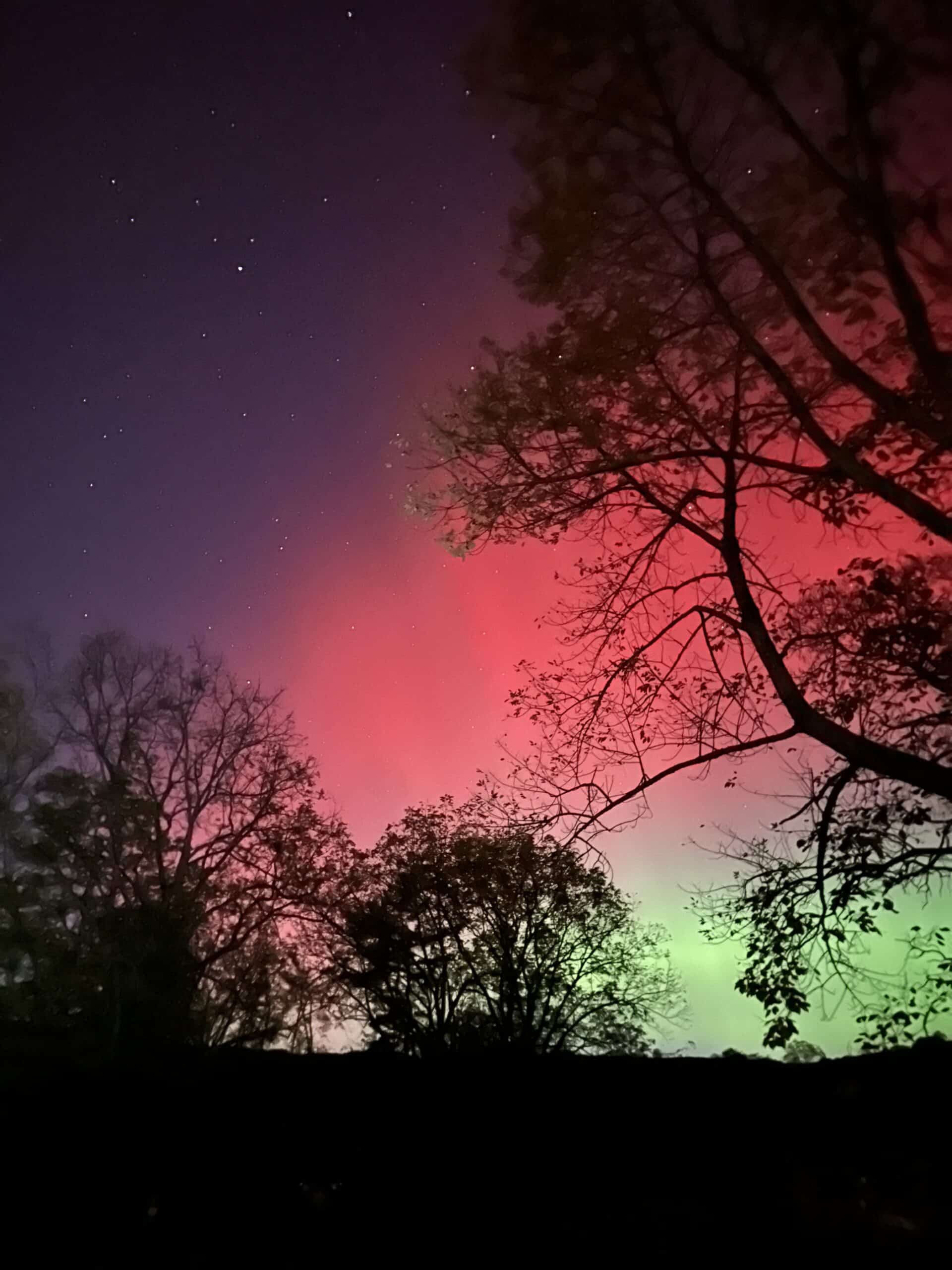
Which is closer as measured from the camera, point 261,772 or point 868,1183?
point 868,1183

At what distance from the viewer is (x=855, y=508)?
19.1 ft

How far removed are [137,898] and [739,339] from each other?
25.5ft

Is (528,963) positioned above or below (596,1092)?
above

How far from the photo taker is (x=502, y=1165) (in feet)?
13.4

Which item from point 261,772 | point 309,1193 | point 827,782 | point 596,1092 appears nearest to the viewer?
point 309,1193

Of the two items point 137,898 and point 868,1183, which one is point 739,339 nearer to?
point 868,1183

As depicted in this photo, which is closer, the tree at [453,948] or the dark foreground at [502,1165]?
the dark foreground at [502,1165]

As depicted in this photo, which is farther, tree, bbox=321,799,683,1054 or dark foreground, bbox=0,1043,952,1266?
tree, bbox=321,799,683,1054

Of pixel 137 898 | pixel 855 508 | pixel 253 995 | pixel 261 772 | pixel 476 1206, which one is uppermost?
pixel 855 508

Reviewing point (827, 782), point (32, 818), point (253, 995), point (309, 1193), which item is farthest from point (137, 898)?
point (827, 782)

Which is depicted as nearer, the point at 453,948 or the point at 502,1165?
the point at 502,1165

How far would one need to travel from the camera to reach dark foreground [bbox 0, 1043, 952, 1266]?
327 cm

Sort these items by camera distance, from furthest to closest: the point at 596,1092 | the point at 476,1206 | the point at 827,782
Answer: the point at 827,782
the point at 596,1092
the point at 476,1206

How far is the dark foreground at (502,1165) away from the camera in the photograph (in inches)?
129
